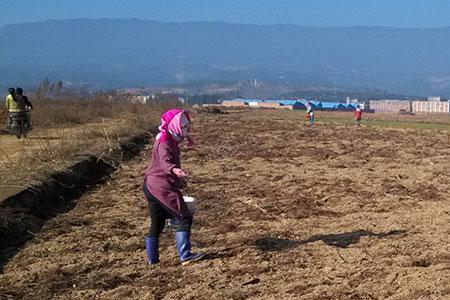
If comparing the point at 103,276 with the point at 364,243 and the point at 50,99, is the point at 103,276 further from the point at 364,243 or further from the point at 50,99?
the point at 50,99

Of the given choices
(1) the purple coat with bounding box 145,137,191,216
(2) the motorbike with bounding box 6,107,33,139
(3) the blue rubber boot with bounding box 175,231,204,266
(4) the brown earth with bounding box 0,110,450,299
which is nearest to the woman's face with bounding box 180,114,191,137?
(1) the purple coat with bounding box 145,137,191,216

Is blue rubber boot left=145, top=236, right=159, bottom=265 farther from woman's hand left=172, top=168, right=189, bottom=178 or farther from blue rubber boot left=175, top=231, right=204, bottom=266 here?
woman's hand left=172, top=168, right=189, bottom=178

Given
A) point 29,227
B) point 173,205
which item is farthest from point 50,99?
point 173,205

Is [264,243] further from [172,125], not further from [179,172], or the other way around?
[172,125]

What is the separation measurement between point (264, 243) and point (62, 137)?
27.5ft

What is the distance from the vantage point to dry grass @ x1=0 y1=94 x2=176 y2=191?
9742mm

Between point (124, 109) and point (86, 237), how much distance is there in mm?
23516

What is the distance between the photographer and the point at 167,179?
5.74 metres

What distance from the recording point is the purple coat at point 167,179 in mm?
5688

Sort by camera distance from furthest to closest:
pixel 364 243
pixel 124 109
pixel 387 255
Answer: pixel 124 109
pixel 364 243
pixel 387 255

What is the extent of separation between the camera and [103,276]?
5.32 m

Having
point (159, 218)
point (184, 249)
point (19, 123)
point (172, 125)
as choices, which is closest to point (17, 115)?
point (19, 123)

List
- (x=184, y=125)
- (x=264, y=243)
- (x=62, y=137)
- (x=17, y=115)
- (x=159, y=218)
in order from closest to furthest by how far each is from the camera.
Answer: (x=184, y=125) → (x=159, y=218) → (x=264, y=243) → (x=62, y=137) → (x=17, y=115)

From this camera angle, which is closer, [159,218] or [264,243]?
[159,218]
